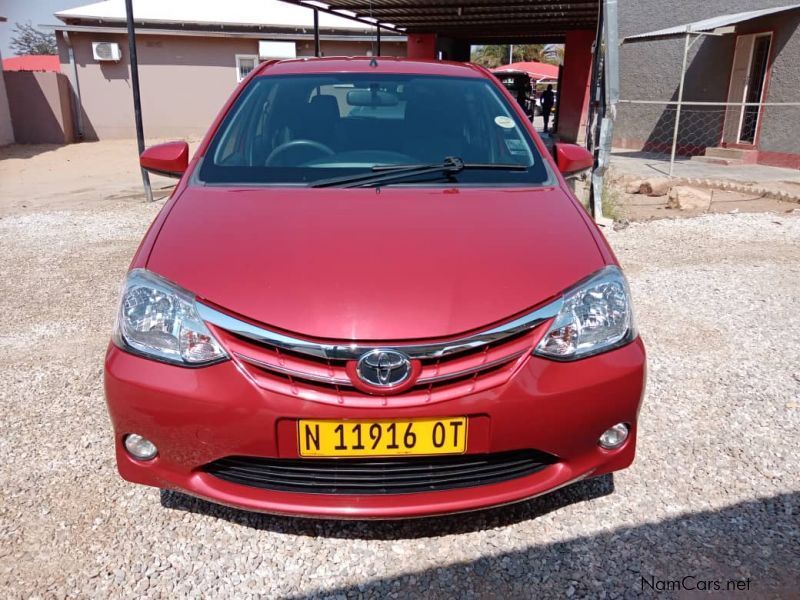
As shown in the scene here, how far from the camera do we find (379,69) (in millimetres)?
3336

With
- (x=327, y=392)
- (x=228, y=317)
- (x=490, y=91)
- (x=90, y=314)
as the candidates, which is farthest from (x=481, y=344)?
(x=90, y=314)

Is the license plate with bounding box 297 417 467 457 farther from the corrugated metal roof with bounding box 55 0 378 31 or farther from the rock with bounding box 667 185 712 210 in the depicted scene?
the corrugated metal roof with bounding box 55 0 378 31

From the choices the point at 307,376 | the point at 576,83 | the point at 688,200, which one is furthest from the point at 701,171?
the point at 307,376

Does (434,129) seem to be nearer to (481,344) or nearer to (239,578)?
(481,344)

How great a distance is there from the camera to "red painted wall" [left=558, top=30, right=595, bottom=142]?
53.3 feet

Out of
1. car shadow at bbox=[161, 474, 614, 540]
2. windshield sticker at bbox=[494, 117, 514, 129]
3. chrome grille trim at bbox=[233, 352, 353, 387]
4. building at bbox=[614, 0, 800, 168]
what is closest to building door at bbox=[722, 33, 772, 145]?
building at bbox=[614, 0, 800, 168]

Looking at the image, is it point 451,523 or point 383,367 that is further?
point 451,523

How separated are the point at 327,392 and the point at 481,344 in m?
0.46

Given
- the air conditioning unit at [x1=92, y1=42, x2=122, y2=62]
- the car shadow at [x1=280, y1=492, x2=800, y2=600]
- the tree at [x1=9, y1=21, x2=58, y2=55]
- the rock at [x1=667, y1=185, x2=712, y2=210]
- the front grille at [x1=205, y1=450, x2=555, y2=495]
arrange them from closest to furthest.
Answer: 1. the front grille at [x1=205, y1=450, x2=555, y2=495]
2. the car shadow at [x1=280, y1=492, x2=800, y2=600]
3. the rock at [x1=667, y1=185, x2=712, y2=210]
4. the air conditioning unit at [x1=92, y1=42, x2=122, y2=62]
5. the tree at [x1=9, y1=21, x2=58, y2=55]

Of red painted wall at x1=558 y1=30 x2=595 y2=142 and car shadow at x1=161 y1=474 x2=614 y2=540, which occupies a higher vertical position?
red painted wall at x1=558 y1=30 x2=595 y2=142

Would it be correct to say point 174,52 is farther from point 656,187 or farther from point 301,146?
point 301,146

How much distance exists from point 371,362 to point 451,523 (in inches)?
34.3

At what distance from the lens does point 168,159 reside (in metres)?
3.01

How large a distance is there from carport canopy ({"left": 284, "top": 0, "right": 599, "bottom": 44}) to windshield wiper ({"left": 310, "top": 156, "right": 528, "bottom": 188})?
30.6ft
